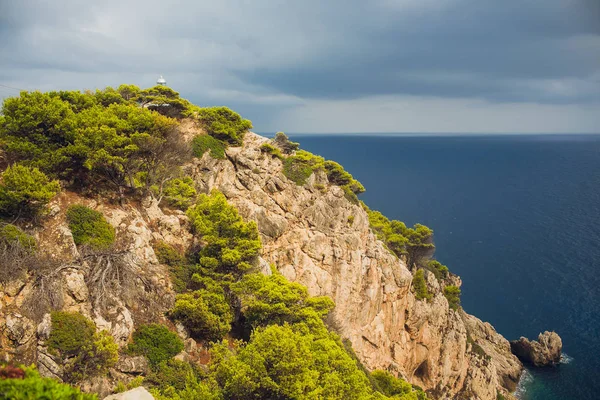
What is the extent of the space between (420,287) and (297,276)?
19947 mm

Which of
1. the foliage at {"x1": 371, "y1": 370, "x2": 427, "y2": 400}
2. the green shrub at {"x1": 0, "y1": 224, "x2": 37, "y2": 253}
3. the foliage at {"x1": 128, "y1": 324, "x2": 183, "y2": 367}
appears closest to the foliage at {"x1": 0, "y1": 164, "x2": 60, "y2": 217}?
the green shrub at {"x1": 0, "y1": 224, "x2": 37, "y2": 253}

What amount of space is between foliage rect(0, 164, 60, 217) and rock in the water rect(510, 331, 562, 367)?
73256 millimetres

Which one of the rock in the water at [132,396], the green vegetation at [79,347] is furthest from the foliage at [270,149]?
the rock in the water at [132,396]

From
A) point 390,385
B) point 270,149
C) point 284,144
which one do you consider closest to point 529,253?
point 284,144

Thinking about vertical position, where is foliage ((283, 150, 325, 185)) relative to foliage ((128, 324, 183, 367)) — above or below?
above

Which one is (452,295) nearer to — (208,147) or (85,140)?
(208,147)

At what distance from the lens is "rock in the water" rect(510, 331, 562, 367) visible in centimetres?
6209

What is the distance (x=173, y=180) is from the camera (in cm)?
3650

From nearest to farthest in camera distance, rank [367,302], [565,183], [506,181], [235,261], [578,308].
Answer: [235,261], [367,302], [578,308], [565,183], [506,181]

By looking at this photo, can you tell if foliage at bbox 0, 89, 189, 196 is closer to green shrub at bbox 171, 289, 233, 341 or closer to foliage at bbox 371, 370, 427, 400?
green shrub at bbox 171, 289, 233, 341

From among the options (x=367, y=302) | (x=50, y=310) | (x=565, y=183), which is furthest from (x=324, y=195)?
(x=565, y=183)

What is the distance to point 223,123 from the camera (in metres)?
45.9

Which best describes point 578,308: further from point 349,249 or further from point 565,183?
point 565,183

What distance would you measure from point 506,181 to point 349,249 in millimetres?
173030
